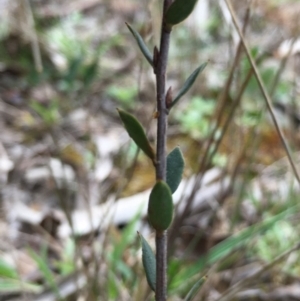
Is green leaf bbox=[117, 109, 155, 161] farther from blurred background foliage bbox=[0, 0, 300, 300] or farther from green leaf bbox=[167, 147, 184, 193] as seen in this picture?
blurred background foliage bbox=[0, 0, 300, 300]

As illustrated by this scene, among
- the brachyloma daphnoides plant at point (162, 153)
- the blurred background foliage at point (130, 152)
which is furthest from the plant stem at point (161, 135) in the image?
the blurred background foliage at point (130, 152)

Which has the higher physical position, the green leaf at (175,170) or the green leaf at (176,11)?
the green leaf at (176,11)

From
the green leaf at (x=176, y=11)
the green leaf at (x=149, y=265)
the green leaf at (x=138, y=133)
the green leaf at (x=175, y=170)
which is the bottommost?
the green leaf at (x=149, y=265)

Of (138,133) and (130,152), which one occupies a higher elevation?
(130,152)

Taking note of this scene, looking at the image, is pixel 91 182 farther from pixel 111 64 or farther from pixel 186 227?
pixel 111 64

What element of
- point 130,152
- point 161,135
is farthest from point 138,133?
point 130,152

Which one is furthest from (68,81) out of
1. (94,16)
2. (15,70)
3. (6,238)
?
(94,16)

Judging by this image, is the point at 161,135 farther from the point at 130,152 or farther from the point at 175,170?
the point at 130,152

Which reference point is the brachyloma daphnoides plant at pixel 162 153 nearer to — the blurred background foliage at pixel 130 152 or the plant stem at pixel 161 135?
the plant stem at pixel 161 135
